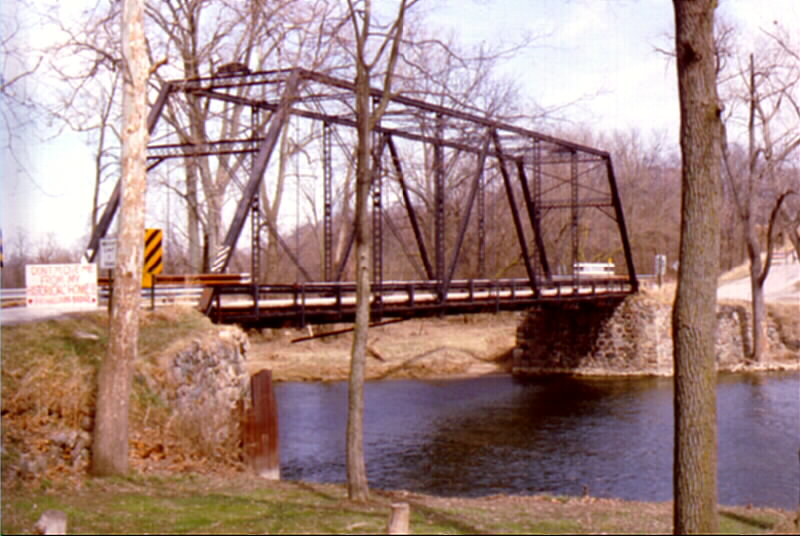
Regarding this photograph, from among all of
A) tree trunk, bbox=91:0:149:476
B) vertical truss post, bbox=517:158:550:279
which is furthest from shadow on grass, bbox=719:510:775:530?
vertical truss post, bbox=517:158:550:279

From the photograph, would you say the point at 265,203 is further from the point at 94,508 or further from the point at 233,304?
the point at 94,508

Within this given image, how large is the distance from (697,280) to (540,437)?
1891cm

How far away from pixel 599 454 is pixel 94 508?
15400mm

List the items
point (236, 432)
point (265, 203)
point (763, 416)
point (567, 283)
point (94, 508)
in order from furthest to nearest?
point (567, 283)
point (265, 203)
point (763, 416)
point (236, 432)
point (94, 508)

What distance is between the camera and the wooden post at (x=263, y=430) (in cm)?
1691

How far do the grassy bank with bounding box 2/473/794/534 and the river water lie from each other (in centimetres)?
543

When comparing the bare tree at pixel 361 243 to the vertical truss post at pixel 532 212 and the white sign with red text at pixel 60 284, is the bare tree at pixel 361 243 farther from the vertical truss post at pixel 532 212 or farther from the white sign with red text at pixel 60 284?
the vertical truss post at pixel 532 212

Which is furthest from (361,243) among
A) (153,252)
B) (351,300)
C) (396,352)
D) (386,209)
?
(396,352)

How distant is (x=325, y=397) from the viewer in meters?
34.3

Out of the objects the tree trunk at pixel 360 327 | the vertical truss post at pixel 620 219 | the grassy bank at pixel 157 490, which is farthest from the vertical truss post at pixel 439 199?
the vertical truss post at pixel 620 219

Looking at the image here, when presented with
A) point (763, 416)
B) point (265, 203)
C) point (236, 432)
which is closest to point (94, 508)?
point (236, 432)

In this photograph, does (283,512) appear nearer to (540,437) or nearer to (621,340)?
(540,437)

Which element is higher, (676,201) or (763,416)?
(676,201)

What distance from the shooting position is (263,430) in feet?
56.6
